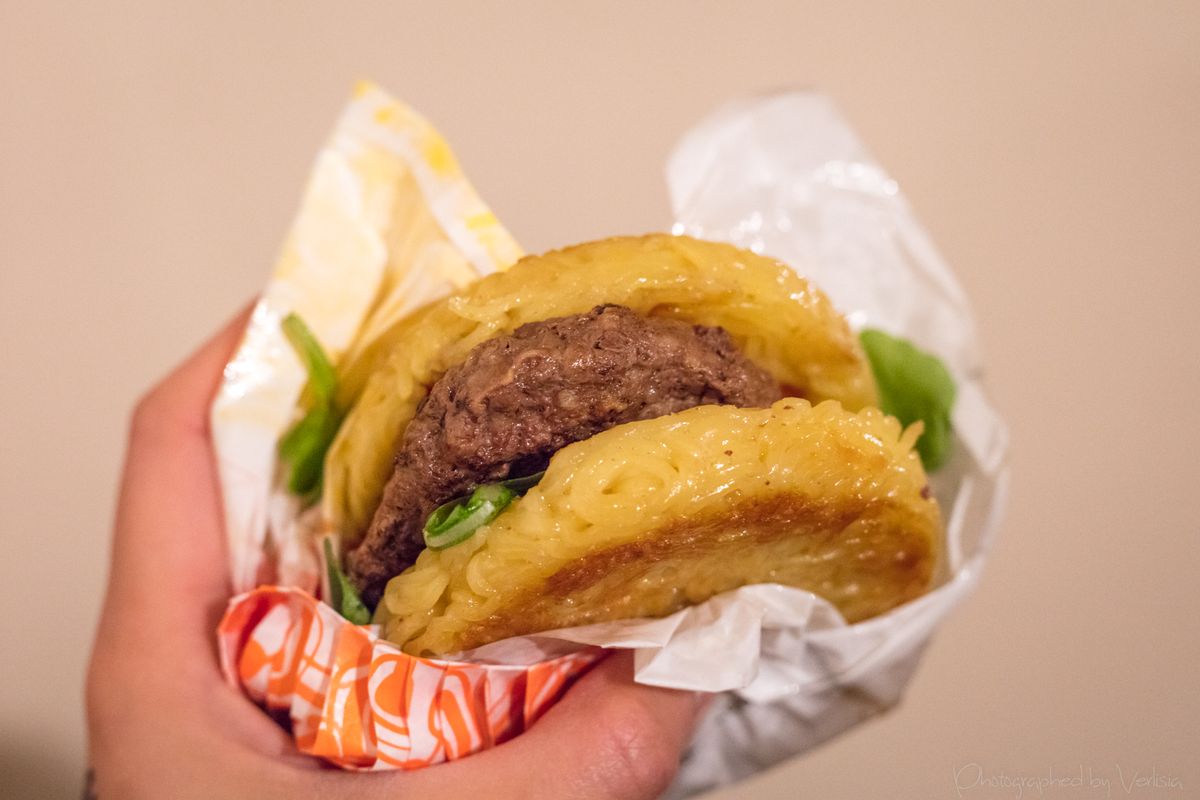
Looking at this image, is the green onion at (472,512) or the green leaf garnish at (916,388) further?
the green leaf garnish at (916,388)

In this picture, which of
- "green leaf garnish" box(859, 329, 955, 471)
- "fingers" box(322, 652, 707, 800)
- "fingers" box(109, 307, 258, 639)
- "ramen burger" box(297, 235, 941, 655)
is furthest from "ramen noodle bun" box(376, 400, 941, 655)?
"fingers" box(109, 307, 258, 639)

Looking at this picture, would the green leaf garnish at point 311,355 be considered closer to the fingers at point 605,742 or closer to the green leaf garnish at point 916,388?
the fingers at point 605,742

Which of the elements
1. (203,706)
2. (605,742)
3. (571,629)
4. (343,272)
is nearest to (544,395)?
(571,629)

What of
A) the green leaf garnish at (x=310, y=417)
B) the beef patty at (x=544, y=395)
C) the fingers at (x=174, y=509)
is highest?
the beef patty at (x=544, y=395)

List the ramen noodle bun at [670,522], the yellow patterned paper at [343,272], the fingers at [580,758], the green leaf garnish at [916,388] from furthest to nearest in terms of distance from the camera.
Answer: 1. the green leaf garnish at [916,388]
2. the yellow patterned paper at [343,272]
3. the fingers at [580,758]
4. the ramen noodle bun at [670,522]

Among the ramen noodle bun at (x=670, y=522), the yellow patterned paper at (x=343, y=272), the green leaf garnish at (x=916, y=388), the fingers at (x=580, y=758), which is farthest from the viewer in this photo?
the green leaf garnish at (x=916, y=388)

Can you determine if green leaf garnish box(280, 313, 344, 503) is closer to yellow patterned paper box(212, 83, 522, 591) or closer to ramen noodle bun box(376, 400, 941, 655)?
yellow patterned paper box(212, 83, 522, 591)

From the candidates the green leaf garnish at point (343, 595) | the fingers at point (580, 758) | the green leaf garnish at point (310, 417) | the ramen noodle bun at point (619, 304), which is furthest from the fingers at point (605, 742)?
the green leaf garnish at point (310, 417)
